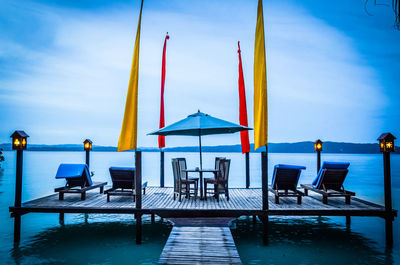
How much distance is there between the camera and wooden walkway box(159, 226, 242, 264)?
13.0ft

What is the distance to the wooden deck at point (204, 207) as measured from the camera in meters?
6.12

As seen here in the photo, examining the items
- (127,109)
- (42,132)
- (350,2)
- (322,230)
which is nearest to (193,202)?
(127,109)

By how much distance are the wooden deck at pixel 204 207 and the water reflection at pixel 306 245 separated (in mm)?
803

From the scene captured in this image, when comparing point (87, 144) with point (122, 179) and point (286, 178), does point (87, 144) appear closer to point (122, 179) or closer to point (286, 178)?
point (122, 179)

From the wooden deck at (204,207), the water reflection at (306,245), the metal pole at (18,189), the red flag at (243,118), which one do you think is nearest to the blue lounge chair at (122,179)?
the wooden deck at (204,207)

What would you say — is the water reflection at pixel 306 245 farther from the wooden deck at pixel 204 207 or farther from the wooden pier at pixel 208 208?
the wooden deck at pixel 204 207

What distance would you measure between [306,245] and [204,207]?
2.52 meters

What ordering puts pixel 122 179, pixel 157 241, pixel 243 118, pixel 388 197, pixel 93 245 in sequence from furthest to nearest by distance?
pixel 243 118 → pixel 122 179 → pixel 157 241 → pixel 93 245 → pixel 388 197

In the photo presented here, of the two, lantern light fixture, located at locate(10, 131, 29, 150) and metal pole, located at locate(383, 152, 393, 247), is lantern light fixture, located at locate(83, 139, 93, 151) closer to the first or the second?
lantern light fixture, located at locate(10, 131, 29, 150)

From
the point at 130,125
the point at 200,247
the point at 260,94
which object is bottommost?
the point at 200,247

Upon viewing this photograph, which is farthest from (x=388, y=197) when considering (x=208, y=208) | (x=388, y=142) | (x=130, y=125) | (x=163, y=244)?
(x=130, y=125)

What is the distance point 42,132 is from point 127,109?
58.0 m

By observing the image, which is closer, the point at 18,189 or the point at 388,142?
the point at 388,142

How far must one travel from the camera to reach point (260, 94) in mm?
6117
